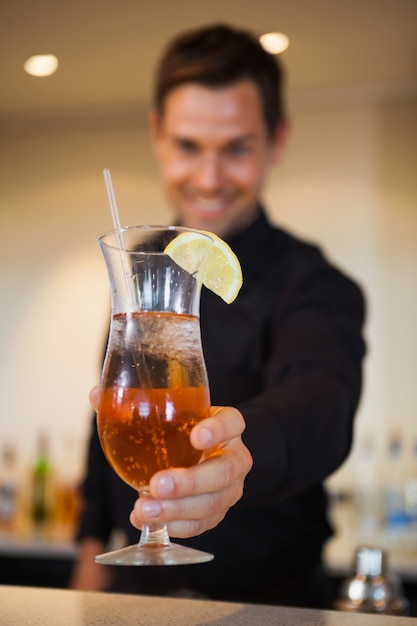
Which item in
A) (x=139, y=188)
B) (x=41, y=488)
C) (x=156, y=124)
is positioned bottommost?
(x=41, y=488)

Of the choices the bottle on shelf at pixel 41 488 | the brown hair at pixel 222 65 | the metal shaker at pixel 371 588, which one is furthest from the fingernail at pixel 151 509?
the bottle on shelf at pixel 41 488

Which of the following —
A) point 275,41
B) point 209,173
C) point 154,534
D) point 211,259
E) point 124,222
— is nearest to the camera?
point 154,534

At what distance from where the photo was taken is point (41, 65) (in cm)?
397

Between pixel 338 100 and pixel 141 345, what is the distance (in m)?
3.50

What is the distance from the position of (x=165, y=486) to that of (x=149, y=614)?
31 centimetres

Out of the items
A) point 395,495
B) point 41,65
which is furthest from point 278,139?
point 41,65

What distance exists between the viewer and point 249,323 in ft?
6.28

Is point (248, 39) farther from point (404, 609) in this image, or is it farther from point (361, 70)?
point (361, 70)

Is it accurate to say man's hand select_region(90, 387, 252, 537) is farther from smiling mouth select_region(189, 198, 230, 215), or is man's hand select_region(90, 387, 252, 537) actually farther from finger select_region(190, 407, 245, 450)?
smiling mouth select_region(189, 198, 230, 215)

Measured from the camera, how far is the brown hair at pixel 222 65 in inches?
75.5

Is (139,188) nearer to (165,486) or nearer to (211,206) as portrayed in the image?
(211,206)

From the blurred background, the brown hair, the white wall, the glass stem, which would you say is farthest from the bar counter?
the white wall

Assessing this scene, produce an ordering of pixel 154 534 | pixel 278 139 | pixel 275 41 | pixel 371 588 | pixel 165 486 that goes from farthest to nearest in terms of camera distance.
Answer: pixel 275 41, pixel 278 139, pixel 371 588, pixel 154 534, pixel 165 486

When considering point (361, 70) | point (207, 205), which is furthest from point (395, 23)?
point (207, 205)
